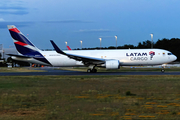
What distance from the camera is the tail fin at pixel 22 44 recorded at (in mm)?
37450

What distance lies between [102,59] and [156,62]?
737 cm

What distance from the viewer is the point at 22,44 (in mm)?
37500

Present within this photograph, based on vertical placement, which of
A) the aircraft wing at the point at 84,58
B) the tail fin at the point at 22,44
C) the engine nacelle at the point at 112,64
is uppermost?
the tail fin at the point at 22,44

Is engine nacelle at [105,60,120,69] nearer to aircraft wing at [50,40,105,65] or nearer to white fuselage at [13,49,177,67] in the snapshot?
aircraft wing at [50,40,105,65]

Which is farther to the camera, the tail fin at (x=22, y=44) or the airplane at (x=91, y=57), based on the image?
the tail fin at (x=22, y=44)

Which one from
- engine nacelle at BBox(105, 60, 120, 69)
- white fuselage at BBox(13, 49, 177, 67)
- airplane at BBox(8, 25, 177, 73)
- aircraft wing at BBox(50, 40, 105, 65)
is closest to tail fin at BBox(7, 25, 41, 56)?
airplane at BBox(8, 25, 177, 73)

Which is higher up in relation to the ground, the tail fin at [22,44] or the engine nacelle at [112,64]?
the tail fin at [22,44]

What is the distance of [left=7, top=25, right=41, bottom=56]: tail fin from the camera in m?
37.5

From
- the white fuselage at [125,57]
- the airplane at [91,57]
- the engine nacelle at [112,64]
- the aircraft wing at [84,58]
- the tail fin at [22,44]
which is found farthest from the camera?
the tail fin at [22,44]

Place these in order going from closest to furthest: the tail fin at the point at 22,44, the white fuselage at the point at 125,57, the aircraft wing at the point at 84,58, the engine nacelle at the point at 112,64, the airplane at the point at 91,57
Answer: the engine nacelle at the point at 112,64 < the aircraft wing at the point at 84,58 < the airplane at the point at 91,57 < the white fuselage at the point at 125,57 < the tail fin at the point at 22,44

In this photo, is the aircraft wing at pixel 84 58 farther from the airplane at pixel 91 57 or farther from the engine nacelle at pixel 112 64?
the engine nacelle at pixel 112 64

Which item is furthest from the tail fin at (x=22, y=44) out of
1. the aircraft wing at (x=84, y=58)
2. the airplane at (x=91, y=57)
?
the aircraft wing at (x=84, y=58)

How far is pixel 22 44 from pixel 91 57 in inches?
398

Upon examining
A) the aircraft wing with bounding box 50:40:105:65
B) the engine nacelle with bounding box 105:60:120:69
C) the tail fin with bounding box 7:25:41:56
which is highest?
the tail fin with bounding box 7:25:41:56
